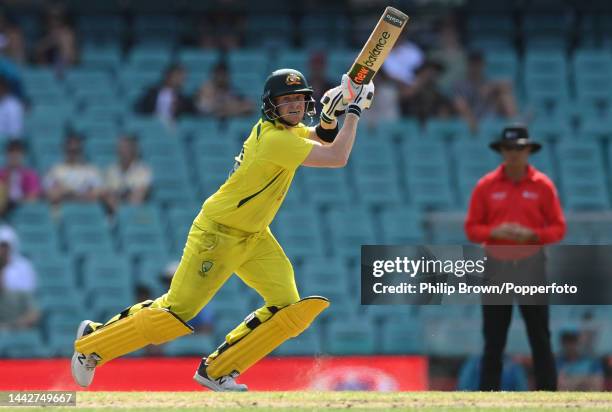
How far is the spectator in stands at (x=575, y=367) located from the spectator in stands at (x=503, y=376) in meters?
0.23

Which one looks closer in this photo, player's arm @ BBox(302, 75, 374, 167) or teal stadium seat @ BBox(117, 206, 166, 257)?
player's arm @ BBox(302, 75, 374, 167)

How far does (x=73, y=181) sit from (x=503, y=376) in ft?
18.7

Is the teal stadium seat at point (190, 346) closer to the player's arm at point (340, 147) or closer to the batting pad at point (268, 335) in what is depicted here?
the batting pad at point (268, 335)

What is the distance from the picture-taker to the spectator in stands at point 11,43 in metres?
13.9

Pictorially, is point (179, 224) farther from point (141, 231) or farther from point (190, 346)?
point (190, 346)

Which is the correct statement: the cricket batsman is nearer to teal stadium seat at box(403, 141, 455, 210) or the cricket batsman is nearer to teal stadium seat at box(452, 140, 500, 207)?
teal stadium seat at box(403, 141, 455, 210)

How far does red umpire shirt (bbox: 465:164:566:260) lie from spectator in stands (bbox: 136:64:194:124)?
17.6ft

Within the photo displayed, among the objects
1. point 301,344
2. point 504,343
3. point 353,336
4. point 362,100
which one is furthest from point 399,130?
point 362,100

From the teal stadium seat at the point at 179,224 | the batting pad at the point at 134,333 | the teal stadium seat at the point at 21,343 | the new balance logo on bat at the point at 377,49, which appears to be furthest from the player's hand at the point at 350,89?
the teal stadium seat at the point at 179,224

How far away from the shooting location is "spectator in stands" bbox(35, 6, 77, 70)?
1392cm

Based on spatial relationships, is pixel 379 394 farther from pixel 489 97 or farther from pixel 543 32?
pixel 543 32

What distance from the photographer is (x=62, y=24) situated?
46.1ft
